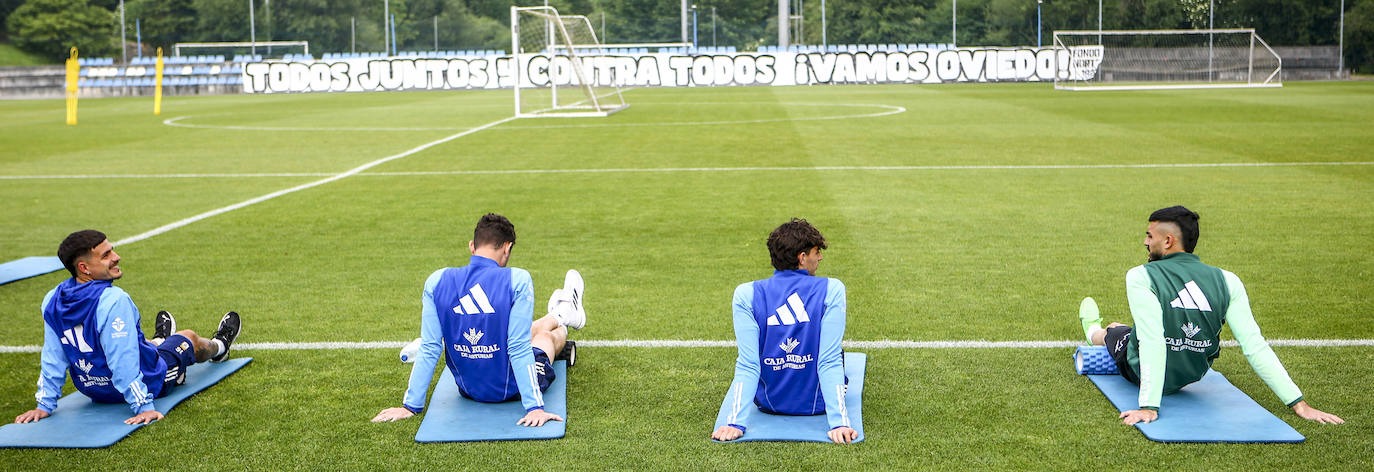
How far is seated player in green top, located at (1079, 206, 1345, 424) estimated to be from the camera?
5496 mm

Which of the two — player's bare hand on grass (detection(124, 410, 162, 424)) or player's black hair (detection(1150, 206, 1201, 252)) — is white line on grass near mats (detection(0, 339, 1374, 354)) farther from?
player's black hair (detection(1150, 206, 1201, 252))

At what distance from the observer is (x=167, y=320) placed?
7.10 meters

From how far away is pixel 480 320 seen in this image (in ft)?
18.7

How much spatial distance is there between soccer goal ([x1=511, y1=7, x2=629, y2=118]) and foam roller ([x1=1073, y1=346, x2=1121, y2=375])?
69.4ft

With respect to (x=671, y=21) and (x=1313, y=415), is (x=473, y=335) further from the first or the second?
(x=671, y=21)

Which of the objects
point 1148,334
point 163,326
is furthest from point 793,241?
point 163,326

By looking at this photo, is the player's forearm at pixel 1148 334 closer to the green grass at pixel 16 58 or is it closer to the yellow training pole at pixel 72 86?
the yellow training pole at pixel 72 86

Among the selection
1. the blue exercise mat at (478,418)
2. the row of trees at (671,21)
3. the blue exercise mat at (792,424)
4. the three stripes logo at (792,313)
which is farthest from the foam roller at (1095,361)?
the row of trees at (671,21)

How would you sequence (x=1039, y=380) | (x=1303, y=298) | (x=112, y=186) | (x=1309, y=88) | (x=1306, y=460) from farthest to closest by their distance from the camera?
(x=1309, y=88) → (x=112, y=186) → (x=1303, y=298) → (x=1039, y=380) → (x=1306, y=460)

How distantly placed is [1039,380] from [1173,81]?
51.3m

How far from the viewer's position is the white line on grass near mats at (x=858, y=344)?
713 centimetres

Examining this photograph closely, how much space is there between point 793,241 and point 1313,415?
102 inches

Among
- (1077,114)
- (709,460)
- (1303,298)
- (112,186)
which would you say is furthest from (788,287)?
(1077,114)

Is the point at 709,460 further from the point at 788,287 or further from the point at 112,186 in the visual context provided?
the point at 112,186
